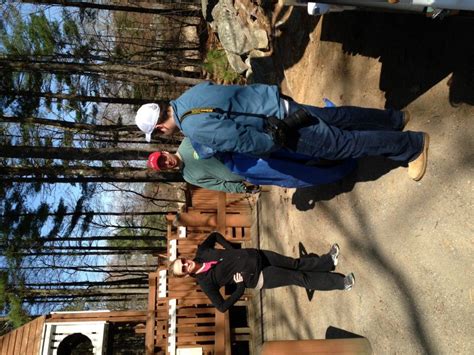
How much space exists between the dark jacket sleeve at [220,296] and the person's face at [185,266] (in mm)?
210

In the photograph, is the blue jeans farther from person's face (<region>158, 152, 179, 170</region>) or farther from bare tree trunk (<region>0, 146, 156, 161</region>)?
bare tree trunk (<region>0, 146, 156, 161</region>)

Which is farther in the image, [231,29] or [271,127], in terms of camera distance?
[231,29]

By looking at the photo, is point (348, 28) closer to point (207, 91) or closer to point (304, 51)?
point (304, 51)

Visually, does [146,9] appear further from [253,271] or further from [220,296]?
[220,296]

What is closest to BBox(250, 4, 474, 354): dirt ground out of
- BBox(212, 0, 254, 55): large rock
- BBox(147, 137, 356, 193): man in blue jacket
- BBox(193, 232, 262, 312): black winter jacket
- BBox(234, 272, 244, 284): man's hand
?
BBox(147, 137, 356, 193): man in blue jacket

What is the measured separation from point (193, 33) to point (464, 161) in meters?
15.8

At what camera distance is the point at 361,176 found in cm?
454

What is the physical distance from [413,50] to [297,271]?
8.72 ft

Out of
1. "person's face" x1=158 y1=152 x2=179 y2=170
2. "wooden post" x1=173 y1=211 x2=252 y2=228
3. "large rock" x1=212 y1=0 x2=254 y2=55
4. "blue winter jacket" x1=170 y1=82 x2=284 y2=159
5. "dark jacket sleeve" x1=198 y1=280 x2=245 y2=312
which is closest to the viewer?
"blue winter jacket" x1=170 y1=82 x2=284 y2=159

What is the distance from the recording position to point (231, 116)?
3.05 meters

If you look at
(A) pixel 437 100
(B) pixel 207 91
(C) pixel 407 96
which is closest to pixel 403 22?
(C) pixel 407 96

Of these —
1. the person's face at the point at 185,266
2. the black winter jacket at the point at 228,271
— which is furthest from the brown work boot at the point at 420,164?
the person's face at the point at 185,266

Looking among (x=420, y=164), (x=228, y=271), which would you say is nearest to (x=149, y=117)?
(x=228, y=271)

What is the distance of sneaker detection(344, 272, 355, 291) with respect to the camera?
14.4 feet
